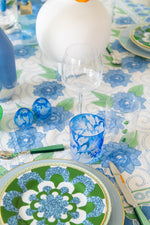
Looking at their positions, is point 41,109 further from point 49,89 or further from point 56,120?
point 49,89

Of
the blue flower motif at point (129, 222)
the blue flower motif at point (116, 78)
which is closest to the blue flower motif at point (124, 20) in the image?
the blue flower motif at point (116, 78)

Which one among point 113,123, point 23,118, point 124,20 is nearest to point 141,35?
point 124,20

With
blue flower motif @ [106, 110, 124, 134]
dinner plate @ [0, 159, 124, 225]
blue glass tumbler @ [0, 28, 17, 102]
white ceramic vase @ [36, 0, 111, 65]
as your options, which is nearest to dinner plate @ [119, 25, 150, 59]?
white ceramic vase @ [36, 0, 111, 65]

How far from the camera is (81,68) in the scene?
896 millimetres

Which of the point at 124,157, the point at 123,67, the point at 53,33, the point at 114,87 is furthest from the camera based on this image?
the point at 123,67

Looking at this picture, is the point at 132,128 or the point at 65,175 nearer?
the point at 65,175

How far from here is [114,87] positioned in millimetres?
1041

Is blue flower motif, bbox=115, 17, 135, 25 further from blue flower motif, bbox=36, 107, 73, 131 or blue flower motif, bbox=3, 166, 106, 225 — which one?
blue flower motif, bbox=3, 166, 106, 225

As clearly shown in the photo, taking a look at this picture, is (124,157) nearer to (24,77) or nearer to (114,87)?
(114,87)

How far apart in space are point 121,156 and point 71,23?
0.42m

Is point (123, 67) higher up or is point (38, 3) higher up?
point (38, 3)

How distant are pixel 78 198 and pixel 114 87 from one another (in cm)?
49

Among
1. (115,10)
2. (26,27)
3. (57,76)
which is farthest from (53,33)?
(115,10)

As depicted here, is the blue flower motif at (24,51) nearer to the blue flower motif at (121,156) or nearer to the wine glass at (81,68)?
the wine glass at (81,68)
